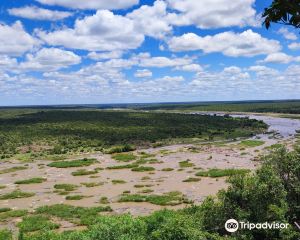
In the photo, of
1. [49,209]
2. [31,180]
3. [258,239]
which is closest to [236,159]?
[31,180]

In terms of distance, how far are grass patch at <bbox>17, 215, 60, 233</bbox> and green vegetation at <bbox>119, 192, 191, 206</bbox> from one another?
24.6ft

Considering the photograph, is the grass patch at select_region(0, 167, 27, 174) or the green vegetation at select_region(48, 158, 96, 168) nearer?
the grass patch at select_region(0, 167, 27, 174)

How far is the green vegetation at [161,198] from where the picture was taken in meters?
30.8

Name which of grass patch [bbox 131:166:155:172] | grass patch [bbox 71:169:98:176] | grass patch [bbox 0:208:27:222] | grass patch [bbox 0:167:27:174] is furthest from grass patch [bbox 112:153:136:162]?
grass patch [bbox 0:208:27:222]

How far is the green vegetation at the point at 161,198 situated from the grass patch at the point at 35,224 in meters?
7.51

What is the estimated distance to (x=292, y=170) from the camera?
2216 centimetres

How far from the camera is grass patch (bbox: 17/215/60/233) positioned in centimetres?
2447

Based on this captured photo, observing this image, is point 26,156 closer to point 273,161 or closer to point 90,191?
point 90,191

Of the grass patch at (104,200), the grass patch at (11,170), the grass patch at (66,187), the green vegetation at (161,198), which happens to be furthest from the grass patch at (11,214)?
the grass patch at (11,170)

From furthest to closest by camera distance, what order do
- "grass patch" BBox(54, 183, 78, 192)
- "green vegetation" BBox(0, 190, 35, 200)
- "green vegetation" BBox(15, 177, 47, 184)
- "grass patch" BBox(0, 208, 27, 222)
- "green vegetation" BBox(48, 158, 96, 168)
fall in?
"green vegetation" BBox(48, 158, 96, 168), "green vegetation" BBox(15, 177, 47, 184), "grass patch" BBox(54, 183, 78, 192), "green vegetation" BBox(0, 190, 35, 200), "grass patch" BBox(0, 208, 27, 222)

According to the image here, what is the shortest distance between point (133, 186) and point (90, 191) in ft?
13.6

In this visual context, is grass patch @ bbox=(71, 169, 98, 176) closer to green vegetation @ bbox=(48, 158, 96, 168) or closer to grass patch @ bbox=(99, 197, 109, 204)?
green vegetation @ bbox=(48, 158, 96, 168)

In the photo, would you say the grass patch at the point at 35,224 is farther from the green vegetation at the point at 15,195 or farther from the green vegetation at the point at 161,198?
the green vegetation at the point at 15,195

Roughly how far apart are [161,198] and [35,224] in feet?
34.2
